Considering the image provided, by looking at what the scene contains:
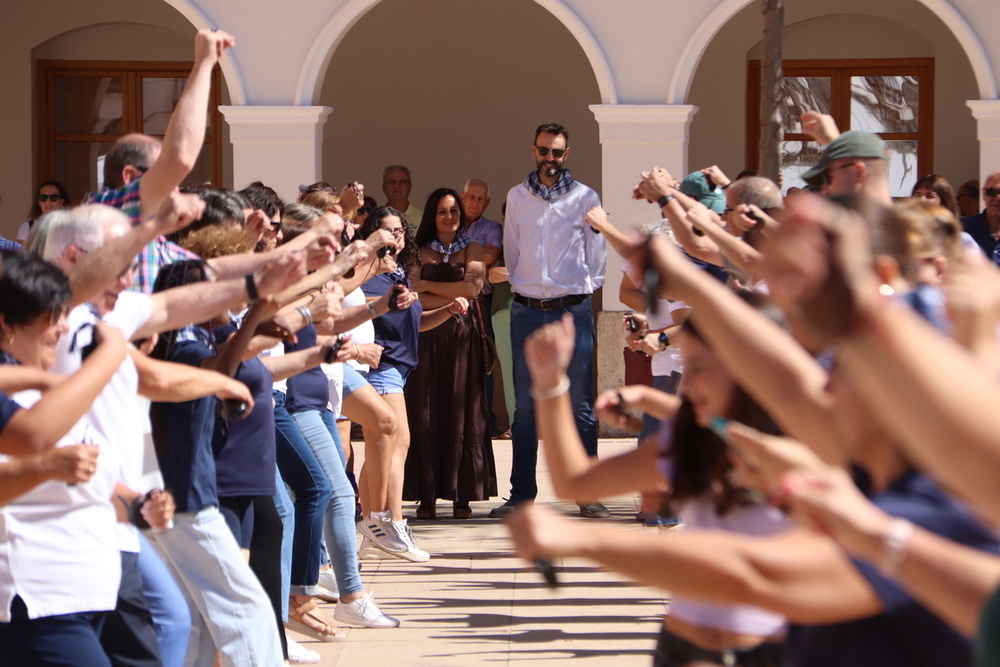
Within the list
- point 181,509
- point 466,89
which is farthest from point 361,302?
point 466,89

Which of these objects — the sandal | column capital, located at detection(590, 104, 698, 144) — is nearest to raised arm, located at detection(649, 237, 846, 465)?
the sandal

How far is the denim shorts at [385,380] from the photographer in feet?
20.4

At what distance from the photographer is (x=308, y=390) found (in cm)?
480

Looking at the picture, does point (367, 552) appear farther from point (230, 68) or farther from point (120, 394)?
point (230, 68)

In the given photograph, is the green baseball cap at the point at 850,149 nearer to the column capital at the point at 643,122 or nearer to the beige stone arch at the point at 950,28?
the column capital at the point at 643,122

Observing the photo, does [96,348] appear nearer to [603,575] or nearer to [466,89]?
[603,575]

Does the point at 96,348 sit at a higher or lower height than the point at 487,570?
higher

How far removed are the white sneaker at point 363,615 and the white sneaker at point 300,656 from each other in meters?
0.39

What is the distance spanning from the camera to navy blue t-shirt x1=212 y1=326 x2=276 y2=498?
3.78 metres

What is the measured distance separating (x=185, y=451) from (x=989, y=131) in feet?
25.1

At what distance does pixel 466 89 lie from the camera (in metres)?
12.2

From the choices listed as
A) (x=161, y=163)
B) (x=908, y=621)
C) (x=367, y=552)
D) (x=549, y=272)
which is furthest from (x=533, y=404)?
(x=908, y=621)

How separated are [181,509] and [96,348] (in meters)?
0.89

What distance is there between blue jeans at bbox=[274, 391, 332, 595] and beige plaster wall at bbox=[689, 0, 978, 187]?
26.5ft
